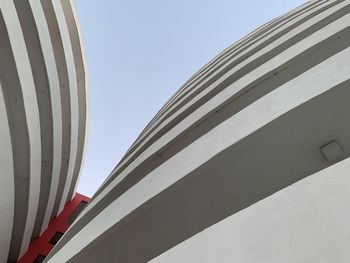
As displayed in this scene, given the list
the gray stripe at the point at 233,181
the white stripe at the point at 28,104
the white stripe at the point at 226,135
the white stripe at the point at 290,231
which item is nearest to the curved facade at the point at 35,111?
the white stripe at the point at 28,104

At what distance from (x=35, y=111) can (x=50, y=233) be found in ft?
24.4

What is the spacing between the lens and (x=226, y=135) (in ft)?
15.2

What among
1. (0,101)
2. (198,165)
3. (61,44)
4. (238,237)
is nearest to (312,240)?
(238,237)

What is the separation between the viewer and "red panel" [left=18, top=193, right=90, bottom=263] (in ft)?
47.5

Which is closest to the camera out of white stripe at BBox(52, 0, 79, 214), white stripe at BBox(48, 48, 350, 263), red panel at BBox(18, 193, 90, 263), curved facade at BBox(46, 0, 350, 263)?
curved facade at BBox(46, 0, 350, 263)

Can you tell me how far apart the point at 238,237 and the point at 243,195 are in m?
1.96

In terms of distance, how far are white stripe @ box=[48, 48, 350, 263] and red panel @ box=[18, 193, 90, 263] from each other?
10346 millimetres

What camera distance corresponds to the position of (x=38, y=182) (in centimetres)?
1312

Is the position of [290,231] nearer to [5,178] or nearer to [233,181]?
[233,181]

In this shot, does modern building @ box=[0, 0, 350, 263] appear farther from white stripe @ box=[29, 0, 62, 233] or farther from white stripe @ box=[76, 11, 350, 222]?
white stripe @ box=[29, 0, 62, 233]

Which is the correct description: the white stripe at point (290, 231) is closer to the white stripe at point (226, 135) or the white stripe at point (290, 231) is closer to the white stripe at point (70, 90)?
the white stripe at point (226, 135)

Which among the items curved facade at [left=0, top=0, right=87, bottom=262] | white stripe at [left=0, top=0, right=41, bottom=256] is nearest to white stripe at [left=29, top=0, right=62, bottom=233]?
curved facade at [left=0, top=0, right=87, bottom=262]

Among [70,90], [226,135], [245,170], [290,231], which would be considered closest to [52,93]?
[70,90]

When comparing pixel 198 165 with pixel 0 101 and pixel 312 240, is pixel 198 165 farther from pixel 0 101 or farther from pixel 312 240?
pixel 0 101
